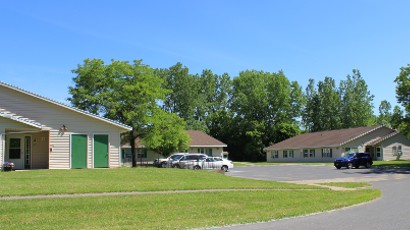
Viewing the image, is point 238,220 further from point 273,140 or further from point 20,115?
point 273,140

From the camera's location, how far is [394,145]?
60.3m

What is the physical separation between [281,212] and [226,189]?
5.23m

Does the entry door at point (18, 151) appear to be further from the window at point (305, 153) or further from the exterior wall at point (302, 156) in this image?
the window at point (305, 153)

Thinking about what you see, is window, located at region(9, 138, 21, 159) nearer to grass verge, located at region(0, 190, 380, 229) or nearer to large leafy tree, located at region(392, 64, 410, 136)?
grass verge, located at region(0, 190, 380, 229)

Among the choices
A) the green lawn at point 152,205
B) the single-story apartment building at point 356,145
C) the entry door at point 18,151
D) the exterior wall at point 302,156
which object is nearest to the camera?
the green lawn at point 152,205

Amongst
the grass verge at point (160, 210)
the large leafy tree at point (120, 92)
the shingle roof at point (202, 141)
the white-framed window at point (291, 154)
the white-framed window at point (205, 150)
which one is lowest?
the grass verge at point (160, 210)

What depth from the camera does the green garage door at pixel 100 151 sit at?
1141 inches

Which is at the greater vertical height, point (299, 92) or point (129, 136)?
point (299, 92)

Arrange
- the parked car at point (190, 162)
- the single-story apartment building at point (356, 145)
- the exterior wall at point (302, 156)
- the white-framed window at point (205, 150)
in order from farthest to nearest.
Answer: the white-framed window at point (205, 150), the exterior wall at point (302, 156), the single-story apartment building at point (356, 145), the parked car at point (190, 162)

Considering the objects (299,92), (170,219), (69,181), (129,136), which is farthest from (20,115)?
(299,92)

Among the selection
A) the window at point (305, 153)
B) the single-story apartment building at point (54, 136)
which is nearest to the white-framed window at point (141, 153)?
the window at point (305, 153)

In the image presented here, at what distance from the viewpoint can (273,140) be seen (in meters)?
82.4

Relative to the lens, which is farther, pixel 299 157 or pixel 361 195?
pixel 299 157

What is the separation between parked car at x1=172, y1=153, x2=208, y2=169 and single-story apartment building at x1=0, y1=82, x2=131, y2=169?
329 inches
